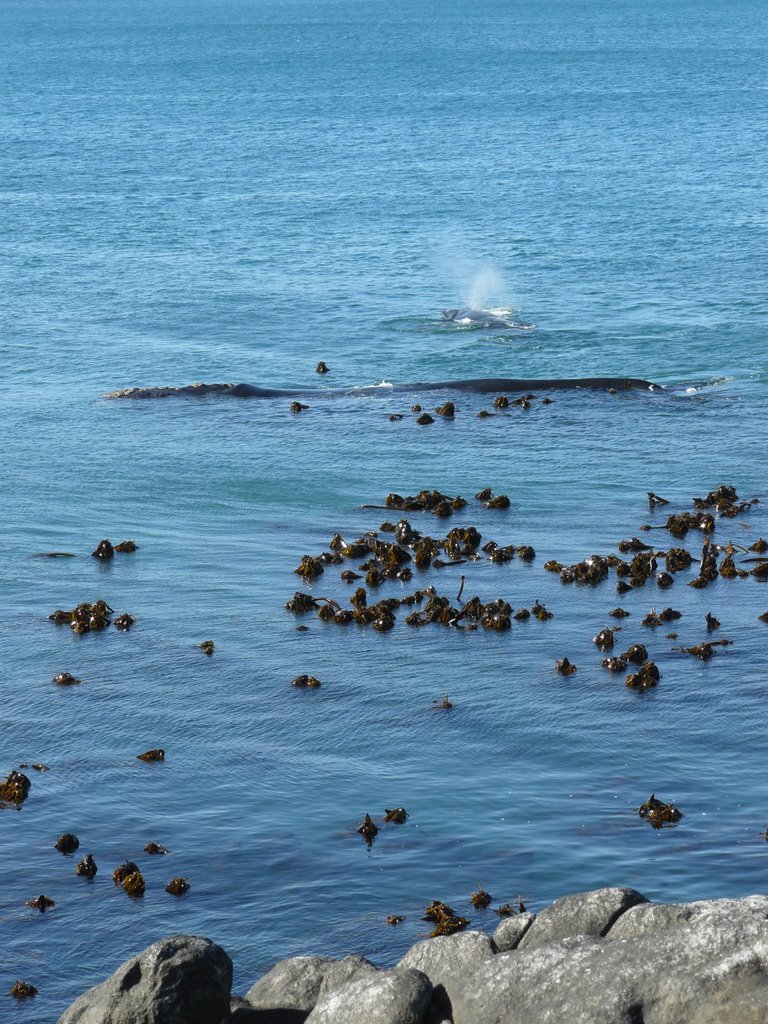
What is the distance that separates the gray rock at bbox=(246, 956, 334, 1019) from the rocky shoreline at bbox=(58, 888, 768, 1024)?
1 cm

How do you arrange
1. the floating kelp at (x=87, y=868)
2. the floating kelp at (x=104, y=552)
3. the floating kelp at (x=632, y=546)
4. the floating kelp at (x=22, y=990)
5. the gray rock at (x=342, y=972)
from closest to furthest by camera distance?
1. the gray rock at (x=342, y=972)
2. the floating kelp at (x=22, y=990)
3. the floating kelp at (x=87, y=868)
4. the floating kelp at (x=632, y=546)
5. the floating kelp at (x=104, y=552)

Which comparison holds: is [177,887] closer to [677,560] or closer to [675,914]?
[675,914]

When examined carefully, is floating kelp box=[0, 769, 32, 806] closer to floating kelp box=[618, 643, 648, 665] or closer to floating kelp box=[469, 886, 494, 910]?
floating kelp box=[469, 886, 494, 910]

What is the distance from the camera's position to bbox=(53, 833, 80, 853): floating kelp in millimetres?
20750

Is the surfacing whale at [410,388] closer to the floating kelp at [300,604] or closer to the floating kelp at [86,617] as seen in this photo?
the floating kelp at [300,604]

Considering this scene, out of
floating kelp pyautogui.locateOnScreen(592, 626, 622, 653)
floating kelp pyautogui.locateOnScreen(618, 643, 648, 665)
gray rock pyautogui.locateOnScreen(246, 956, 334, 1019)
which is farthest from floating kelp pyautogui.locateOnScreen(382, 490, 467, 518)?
gray rock pyautogui.locateOnScreen(246, 956, 334, 1019)

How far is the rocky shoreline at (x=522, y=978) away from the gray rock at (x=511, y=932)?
1cm

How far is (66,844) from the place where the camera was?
20.8m

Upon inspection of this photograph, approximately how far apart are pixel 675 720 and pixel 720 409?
22049 mm

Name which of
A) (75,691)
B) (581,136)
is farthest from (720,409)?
(581,136)

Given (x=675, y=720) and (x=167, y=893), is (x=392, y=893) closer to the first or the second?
(x=167, y=893)

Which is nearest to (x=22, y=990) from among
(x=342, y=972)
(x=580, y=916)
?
(x=342, y=972)

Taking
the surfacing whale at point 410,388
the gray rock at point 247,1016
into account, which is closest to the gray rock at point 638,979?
the gray rock at point 247,1016

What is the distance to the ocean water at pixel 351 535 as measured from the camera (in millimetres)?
20312
